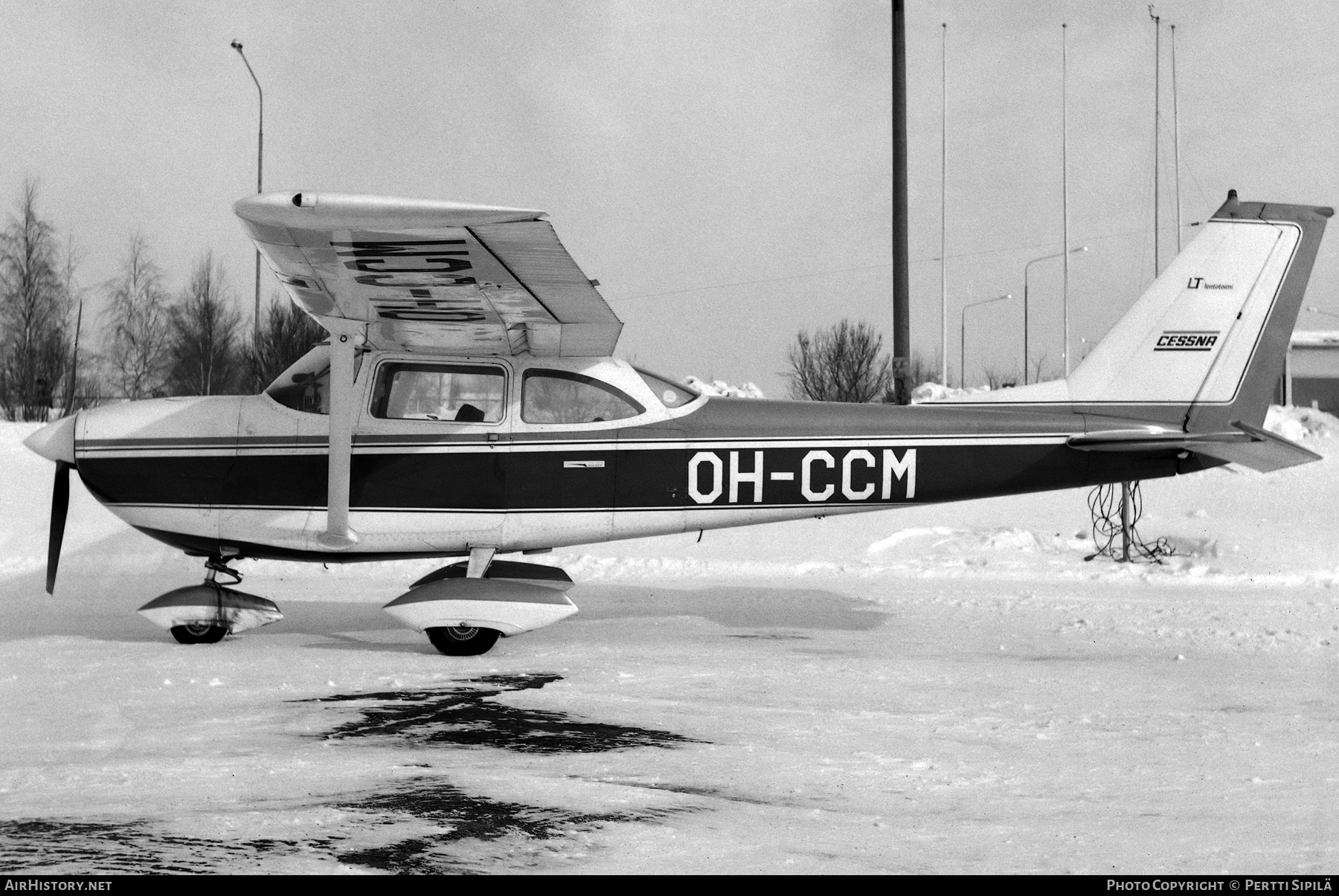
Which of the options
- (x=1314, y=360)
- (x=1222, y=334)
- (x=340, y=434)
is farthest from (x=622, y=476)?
(x=1314, y=360)

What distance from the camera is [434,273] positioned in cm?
657

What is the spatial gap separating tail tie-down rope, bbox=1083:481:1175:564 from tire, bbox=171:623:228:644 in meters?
7.80

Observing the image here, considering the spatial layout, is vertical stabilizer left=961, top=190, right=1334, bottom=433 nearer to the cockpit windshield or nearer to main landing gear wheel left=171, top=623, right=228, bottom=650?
the cockpit windshield

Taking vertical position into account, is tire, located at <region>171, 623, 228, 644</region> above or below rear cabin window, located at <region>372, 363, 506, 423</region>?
below

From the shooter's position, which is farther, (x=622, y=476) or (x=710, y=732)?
(x=622, y=476)

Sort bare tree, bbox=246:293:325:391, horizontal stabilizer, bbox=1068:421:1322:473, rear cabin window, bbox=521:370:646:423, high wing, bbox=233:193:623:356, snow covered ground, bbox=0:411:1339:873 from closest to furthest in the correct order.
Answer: snow covered ground, bbox=0:411:1339:873, high wing, bbox=233:193:623:356, horizontal stabilizer, bbox=1068:421:1322:473, rear cabin window, bbox=521:370:646:423, bare tree, bbox=246:293:325:391

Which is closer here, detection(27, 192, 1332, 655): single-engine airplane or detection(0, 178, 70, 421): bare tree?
detection(27, 192, 1332, 655): single-engine airplane

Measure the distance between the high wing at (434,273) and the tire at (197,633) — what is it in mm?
2095

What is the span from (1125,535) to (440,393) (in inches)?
280

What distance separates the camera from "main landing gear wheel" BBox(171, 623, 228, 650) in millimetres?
7410

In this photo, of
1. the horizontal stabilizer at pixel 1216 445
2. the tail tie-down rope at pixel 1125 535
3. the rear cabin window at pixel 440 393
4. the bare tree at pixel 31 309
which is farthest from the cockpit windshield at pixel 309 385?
the bare tree at pixel 31 309

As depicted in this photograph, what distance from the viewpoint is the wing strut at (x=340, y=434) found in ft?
23.5

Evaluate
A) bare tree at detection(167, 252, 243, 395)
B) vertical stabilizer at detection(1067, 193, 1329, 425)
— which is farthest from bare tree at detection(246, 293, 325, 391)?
vertical stabilizer at detection(1067, 193, 1329, 425)

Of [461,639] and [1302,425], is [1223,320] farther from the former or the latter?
[1302,425]
